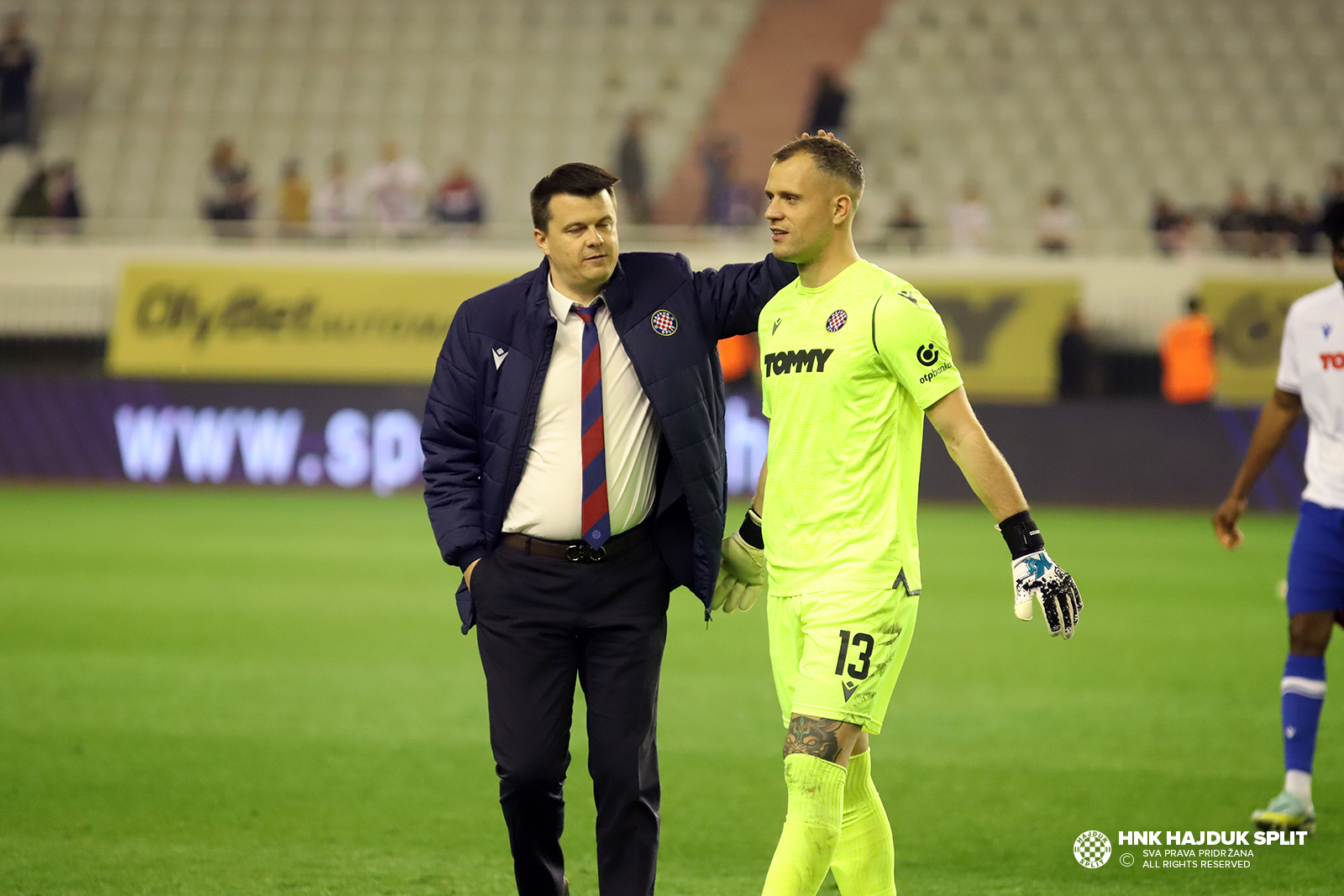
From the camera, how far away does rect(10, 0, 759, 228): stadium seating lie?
27.4 metres

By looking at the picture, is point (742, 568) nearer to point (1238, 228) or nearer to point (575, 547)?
point (575, 547)

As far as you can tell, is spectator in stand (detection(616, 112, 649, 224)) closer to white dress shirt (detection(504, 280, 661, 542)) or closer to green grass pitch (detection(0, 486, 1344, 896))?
green grass pitch (detection(0, 486, 1344, 896))

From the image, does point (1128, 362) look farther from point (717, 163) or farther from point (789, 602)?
point (789, 602)

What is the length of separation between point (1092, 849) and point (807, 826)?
202cm

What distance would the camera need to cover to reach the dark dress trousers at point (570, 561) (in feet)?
14.1

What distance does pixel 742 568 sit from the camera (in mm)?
4602

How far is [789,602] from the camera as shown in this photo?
4148 millimetres

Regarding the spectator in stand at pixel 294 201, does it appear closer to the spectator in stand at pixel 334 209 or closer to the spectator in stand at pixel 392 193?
the spectator in stand at pixel 334 209

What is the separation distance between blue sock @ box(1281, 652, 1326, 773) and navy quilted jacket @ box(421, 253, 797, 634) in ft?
8.84

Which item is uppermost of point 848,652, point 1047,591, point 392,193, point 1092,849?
point 392,193

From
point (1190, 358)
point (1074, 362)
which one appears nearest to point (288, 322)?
point (1074, 362)

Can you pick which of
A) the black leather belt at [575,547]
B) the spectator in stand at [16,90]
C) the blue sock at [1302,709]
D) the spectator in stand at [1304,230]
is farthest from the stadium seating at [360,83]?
the black leather belt at [575,547]

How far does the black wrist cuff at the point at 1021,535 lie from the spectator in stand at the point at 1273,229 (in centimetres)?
1883

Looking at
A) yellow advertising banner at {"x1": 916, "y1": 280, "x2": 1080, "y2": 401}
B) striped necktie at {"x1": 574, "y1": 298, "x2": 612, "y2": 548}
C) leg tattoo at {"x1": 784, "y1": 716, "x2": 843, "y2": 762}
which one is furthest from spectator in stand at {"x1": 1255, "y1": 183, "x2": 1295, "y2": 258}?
leg tattoo at {"x1": 784, "y1": 716, "x2": 843, "y2": 762}
